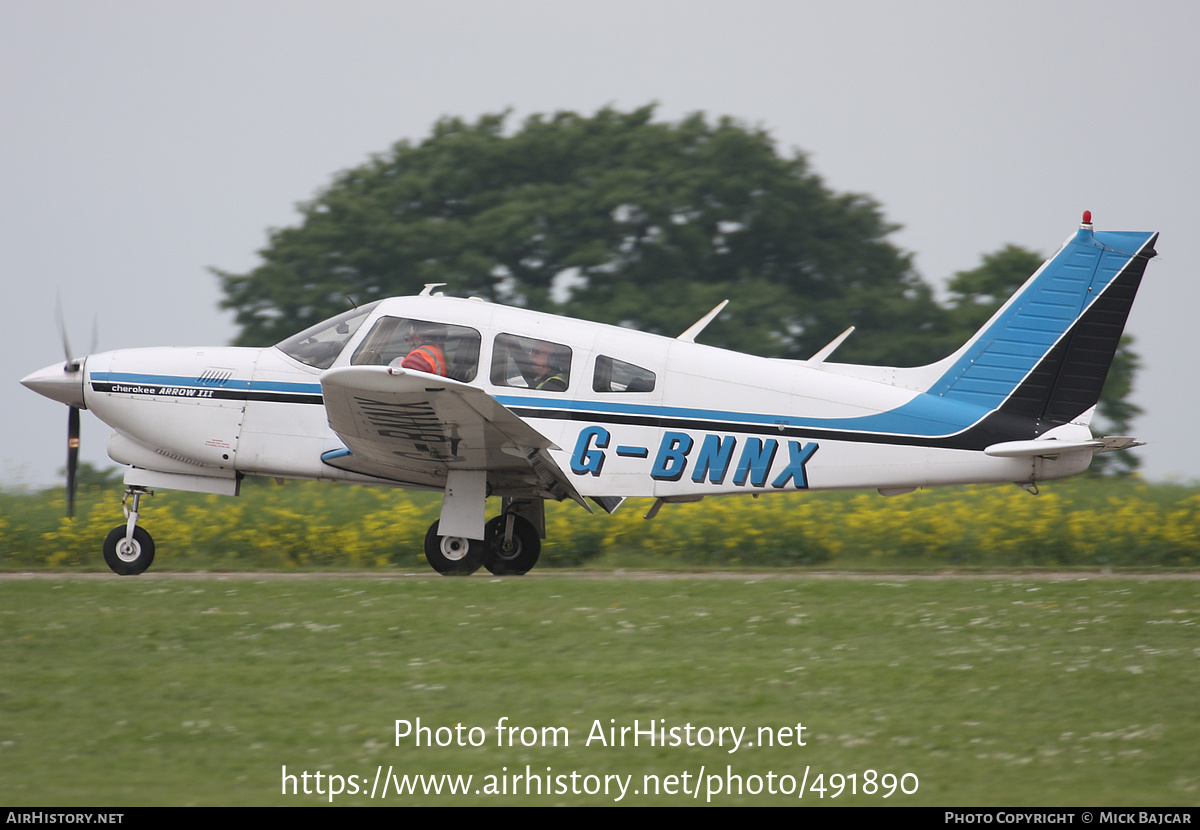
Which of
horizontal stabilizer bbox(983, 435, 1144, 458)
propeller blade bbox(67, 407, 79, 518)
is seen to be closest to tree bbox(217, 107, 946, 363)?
propeller blade bbox(67, 407, 79, 518)

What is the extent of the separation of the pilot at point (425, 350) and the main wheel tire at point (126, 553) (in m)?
2.94

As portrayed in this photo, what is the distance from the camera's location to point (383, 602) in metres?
8.38

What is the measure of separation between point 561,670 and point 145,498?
29.9ft

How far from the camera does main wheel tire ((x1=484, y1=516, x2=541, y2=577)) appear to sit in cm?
1041

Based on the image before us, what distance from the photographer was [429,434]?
9.27m

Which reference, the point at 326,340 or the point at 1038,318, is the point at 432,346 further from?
the point at 1038,318

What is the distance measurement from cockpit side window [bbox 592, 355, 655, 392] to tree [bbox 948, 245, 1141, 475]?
41.8 ft

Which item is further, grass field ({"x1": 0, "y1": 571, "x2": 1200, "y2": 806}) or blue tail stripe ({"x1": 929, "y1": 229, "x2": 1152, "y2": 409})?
blue tail stripe ({"x1": 929, "y1": 229, "x2": 1152, "y2": 409})

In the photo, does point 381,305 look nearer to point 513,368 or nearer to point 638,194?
point 513,368

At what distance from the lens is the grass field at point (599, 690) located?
5.18m

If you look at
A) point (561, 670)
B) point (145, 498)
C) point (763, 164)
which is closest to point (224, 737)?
point (561, 670)

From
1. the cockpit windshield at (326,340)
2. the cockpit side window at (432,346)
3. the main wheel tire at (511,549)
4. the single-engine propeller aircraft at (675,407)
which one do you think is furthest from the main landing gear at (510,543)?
the cockpit windshield at (326,340)

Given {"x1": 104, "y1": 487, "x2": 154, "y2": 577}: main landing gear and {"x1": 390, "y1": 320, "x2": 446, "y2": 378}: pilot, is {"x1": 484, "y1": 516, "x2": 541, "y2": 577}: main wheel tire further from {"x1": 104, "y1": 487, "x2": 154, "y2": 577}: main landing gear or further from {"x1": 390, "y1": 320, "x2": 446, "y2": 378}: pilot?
{"x1": 104, "y1": 487, "x2": 154, "y2": 577}: main landing gear

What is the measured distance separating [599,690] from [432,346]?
165 inches
